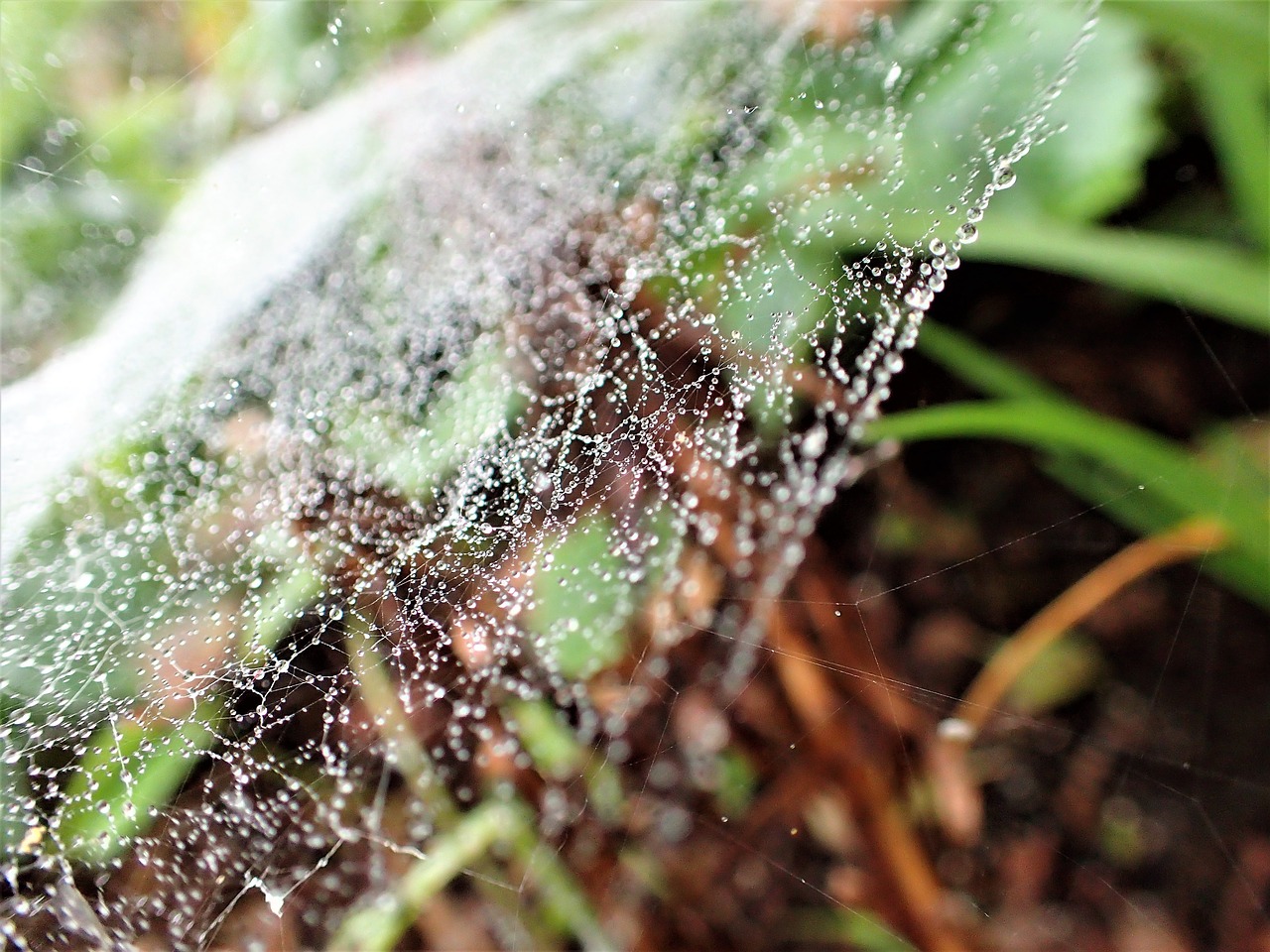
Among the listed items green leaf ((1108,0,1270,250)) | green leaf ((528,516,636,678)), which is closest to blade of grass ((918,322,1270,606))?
green leaf ((1108,0,1270,250))

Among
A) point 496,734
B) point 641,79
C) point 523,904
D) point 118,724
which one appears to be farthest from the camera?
point 641,79

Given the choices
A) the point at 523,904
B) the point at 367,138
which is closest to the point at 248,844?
the point at 523,904

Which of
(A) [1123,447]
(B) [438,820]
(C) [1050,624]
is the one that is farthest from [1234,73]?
(B) [438,820]

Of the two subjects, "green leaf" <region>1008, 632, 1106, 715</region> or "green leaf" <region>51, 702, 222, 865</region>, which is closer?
"green leaf" <region>51, 702, 222, 865</region>

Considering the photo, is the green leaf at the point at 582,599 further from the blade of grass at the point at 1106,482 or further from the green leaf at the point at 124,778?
the blade of grass at the point at 1106,482

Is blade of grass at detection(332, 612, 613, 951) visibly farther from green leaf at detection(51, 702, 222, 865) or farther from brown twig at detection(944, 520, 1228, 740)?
brown twig at detection(944, 520, 1228, 740)

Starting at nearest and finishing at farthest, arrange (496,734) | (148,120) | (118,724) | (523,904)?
(118,724) → (496,734) → (523,904) → (148,120)

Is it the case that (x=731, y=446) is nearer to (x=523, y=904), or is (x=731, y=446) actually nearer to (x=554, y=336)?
(x=554, y=336)

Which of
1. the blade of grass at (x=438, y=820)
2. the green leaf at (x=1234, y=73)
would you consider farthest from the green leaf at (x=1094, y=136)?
the blade of grass at (x=438, y=820)
